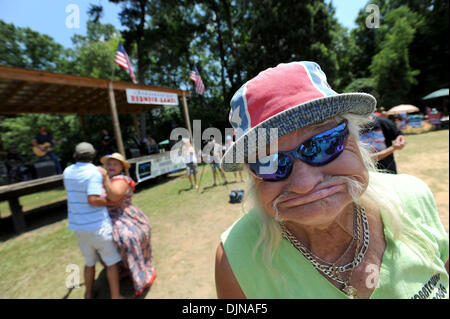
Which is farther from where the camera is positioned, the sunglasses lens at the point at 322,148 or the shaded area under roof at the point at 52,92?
the shaded area under roof at the point at 52,92

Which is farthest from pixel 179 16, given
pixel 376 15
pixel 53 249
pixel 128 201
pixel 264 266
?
pixel 53 249

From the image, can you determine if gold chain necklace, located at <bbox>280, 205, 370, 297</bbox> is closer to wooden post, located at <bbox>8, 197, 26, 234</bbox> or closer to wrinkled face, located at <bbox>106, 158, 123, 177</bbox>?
wrinkled face, located at <bbox>106, 158, 123, 177</bbox>

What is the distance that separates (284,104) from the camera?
2.30 feet

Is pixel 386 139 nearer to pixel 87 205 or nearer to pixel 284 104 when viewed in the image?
pixel 284 104

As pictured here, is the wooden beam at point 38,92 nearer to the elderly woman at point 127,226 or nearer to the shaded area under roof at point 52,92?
the shaded area under roof at point 52,92

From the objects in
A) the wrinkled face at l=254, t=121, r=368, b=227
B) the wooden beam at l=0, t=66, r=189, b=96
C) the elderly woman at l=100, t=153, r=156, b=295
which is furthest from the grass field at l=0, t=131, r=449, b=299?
the wooden beam at l=0, t=66, r=189, b=96

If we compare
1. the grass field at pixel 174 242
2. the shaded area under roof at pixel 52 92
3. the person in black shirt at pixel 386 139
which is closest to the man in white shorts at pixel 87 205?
the grass field at pixel 174 242

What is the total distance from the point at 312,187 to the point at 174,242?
4.00 m

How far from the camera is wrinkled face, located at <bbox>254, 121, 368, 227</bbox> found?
0.73 meters

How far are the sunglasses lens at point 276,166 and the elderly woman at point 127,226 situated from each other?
92.2 inches

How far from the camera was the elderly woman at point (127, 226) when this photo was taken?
2.58m

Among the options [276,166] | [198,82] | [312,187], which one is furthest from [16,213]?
[312,187]

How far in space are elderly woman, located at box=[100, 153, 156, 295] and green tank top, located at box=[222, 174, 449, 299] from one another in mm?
2089
